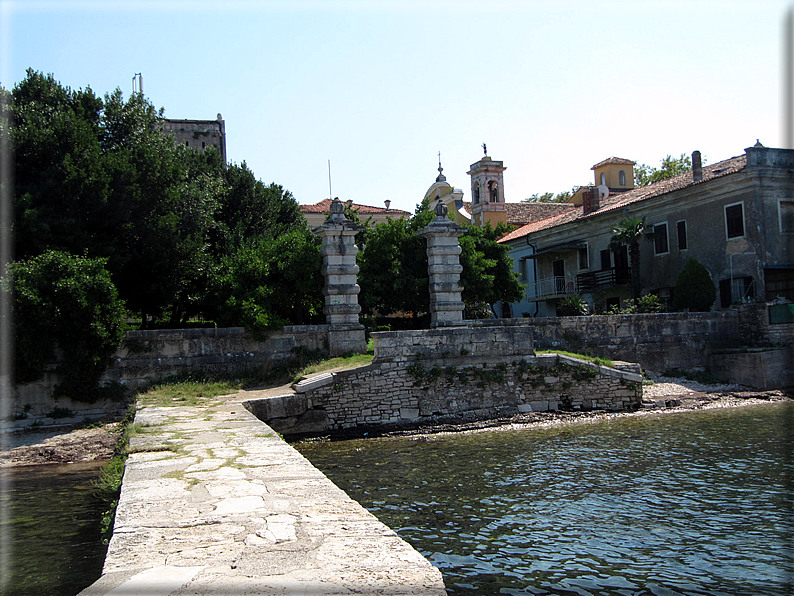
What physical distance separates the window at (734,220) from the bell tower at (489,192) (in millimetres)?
16651

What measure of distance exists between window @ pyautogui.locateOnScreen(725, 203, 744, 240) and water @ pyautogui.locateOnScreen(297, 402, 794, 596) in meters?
11.2

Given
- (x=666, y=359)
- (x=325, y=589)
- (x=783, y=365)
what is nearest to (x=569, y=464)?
(x=325, y=589)

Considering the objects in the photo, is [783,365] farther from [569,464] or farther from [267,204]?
[267,204]

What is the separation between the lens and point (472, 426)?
16.2m

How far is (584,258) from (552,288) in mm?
2126

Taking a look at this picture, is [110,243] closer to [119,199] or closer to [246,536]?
[119,199]

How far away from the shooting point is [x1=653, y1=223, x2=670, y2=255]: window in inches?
1098

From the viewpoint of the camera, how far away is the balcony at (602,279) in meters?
29.8

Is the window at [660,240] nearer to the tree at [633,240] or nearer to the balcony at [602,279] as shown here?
the tree at [633,240]

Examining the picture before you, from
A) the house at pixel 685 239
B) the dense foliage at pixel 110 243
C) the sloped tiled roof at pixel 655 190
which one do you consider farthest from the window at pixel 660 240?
the dense foliage at pixel 110 243

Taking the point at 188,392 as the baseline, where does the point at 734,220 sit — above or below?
above

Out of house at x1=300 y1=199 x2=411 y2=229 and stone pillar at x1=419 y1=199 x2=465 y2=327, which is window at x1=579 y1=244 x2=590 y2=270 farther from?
stone pillar at x1=419 y1=199 x2=465 y2=327

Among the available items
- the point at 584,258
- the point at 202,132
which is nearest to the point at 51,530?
the point at 584,258

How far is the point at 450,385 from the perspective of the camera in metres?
17.0
